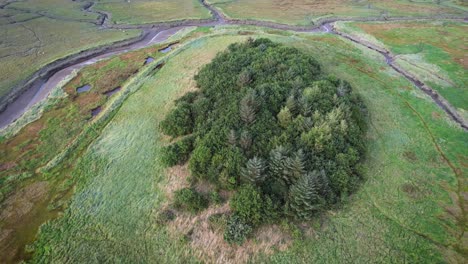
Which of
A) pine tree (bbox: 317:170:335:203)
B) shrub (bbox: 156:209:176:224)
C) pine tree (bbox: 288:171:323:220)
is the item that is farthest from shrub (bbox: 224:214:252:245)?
pine tree (bbox: 317:170:335:203)

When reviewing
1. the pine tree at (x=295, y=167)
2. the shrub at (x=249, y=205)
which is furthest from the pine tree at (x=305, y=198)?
the shrub at (x=249, y=205)

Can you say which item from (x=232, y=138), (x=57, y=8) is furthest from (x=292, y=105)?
(x=57, y=8)

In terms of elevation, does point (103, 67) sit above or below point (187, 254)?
above

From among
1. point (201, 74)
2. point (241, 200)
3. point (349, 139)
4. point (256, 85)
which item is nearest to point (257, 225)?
point (241, 200)

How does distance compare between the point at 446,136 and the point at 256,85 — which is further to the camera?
the point at 256,85

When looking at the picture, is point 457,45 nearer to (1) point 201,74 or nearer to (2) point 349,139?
(2) point 349,139

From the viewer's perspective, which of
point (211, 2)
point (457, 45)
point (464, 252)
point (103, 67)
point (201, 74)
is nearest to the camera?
point (464, 252)
